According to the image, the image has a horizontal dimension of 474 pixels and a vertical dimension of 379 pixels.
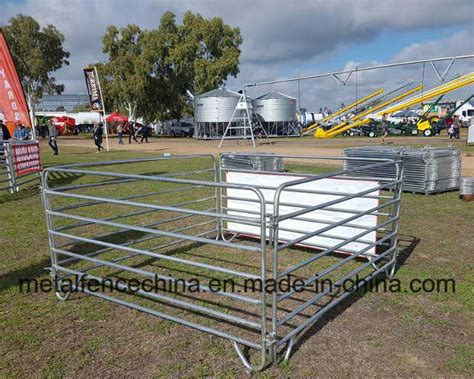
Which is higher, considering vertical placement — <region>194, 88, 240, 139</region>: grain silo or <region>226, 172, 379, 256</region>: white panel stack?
<region>194, 88, 240, 139</region>: grain silo

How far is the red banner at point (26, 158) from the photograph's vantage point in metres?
10.8

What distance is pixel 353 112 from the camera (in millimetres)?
42188

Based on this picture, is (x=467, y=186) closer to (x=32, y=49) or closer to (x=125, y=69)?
(x=125, y=69)

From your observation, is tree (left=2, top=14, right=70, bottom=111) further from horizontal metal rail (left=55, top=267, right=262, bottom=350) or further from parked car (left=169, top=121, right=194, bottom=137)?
horizontal metal rail (left=55, top=267, right=262, bottom=350)

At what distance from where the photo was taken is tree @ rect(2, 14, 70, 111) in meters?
46.5

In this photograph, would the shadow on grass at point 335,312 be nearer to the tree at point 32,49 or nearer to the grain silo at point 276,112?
the grain silo at point 276,112

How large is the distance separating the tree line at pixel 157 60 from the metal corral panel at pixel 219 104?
729cm

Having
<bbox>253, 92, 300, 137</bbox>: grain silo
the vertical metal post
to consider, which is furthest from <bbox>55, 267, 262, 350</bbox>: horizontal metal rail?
<bbox>253, 92, 300, 137</bbox>: grain silo

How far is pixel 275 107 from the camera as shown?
1646 inches

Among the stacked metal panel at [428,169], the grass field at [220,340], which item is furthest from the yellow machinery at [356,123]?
the grass field at [220,340]

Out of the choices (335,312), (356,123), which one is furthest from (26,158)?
(356,123)

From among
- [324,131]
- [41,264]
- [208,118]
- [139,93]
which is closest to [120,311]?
[41,264]

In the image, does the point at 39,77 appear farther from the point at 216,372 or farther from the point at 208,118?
the point at 216,372

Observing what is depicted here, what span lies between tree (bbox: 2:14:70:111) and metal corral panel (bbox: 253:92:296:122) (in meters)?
25.8
